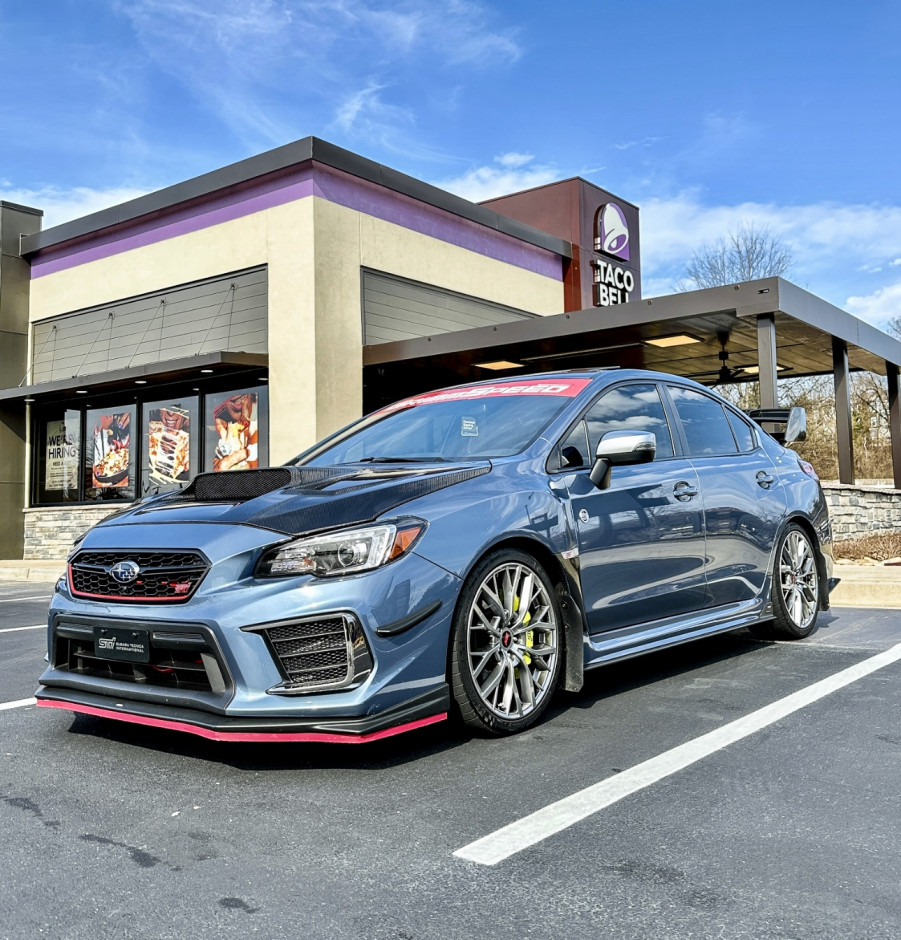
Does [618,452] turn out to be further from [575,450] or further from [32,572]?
[32,572]

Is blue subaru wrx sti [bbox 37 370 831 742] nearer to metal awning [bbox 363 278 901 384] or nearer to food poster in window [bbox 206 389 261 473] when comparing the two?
metal awning [bbox 363 278 901 384]

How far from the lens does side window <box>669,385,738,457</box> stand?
5.64 metres

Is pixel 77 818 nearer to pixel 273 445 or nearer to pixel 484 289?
pixel 273 445

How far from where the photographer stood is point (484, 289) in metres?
18.8

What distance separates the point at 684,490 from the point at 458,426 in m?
1.25

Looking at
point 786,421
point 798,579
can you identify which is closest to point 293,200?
point 786,421

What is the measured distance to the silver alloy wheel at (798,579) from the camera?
6.18m

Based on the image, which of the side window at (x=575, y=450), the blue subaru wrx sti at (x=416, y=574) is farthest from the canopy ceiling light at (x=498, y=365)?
the side window at (x=575, y=450)

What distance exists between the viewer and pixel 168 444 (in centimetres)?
1747

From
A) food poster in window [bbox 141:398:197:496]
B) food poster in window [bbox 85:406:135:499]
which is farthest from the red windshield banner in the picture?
food poster in window [bbox 85:406:135:499]

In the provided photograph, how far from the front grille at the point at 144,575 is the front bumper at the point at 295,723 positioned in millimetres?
416

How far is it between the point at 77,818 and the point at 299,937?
1228mm

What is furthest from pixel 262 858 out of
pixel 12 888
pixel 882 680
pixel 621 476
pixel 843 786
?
pixel 882 680

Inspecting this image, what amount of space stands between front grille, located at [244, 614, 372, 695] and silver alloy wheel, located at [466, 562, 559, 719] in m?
0.54
